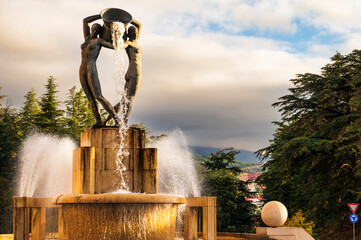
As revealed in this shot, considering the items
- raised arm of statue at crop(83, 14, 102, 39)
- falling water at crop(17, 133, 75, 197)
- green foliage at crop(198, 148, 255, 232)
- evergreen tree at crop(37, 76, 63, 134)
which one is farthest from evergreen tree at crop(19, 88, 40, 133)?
raised arm of statue at crop(83, 14, 102, 39)

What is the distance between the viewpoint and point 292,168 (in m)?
27.2

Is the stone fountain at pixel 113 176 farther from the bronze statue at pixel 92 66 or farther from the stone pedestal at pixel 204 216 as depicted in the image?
the stone pedestal at pixel 204 216

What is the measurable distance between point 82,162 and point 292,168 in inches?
698

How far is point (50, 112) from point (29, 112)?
4015 mm

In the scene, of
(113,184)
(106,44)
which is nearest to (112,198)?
(113,184)

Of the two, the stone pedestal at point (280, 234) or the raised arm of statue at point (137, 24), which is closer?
the raised arm of statue at point (137, 24)

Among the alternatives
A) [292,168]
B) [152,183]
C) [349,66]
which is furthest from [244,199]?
[152,183]

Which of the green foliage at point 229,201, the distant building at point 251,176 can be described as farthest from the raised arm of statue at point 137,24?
the distant building at point 251,176

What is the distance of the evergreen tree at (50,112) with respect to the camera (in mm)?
41688

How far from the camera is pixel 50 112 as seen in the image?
141 feet

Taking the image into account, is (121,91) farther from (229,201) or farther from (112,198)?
(229,201)

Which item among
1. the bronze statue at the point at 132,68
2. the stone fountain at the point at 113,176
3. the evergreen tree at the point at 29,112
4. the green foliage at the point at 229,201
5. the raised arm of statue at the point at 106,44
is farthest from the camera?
Result: the evergreen tree at the point at 29,112

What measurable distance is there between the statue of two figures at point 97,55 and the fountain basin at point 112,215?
252 cm

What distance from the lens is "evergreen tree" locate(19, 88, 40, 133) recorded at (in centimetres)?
4212
